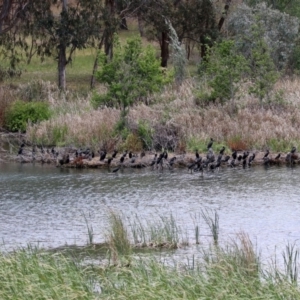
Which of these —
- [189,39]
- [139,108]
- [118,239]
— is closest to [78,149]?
[139,108]

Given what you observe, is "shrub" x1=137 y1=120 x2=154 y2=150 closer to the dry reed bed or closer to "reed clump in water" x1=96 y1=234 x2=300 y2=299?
the dry reed bed

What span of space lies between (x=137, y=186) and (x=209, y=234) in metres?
7.95

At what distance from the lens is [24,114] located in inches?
1491

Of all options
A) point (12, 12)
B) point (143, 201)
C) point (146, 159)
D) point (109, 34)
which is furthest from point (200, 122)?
point (12, 12)

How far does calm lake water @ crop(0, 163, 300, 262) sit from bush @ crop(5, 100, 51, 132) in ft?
19.9

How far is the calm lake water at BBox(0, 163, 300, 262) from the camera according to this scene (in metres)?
19.3

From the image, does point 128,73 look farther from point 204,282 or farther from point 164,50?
point 204,282

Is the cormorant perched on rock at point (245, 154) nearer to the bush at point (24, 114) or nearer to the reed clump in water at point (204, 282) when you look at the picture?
the bush at point (24, 114)

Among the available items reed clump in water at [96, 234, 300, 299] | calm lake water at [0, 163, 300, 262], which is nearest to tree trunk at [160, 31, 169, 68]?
calm lake water at [0, 163, 300, 262]

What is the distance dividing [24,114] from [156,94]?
5688mm

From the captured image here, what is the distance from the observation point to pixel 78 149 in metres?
32.1

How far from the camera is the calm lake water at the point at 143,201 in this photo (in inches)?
760

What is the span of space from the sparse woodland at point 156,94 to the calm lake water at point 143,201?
318 cm

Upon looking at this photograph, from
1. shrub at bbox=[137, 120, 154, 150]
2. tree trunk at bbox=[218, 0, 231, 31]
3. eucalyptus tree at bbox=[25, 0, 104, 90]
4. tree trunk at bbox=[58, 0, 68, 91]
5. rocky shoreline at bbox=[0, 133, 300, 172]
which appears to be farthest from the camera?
tree trunk at bbox=[218, 0, 231, 31]
